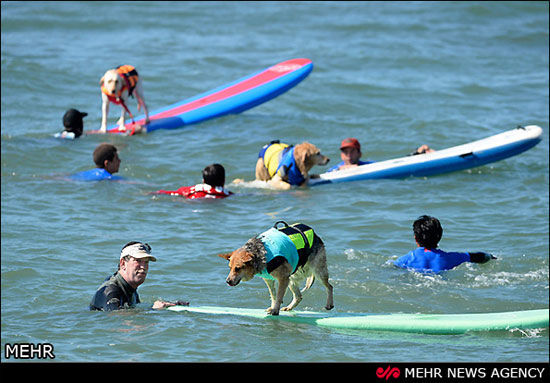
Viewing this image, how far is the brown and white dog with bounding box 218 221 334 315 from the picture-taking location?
21.4ft

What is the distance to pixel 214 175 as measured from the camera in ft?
39.0

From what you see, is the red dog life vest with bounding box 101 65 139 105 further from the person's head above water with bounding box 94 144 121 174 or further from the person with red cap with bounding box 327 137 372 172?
the person with red cap with bounding box 327 137 372 172

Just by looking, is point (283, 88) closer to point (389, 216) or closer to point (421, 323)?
point (389, 216)

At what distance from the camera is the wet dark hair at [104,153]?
12.4 m

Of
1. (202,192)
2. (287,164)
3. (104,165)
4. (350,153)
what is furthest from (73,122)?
(350,153)

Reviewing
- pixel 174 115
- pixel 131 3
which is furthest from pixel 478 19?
pixel 174 115

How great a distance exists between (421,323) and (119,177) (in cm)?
671

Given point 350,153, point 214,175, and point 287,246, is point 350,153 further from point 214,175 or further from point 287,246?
point 287,246

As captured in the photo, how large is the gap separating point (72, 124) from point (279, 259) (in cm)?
926

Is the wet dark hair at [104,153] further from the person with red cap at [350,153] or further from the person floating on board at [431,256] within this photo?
the person floating on board at [431,256]

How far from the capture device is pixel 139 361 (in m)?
6.68

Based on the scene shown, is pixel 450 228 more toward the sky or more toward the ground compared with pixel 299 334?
more toward the sky
